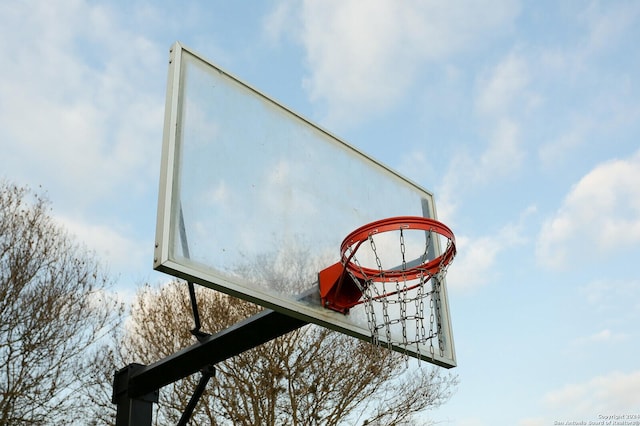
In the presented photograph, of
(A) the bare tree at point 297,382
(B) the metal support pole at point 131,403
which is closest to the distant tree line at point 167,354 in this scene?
(A) the bare tree at point 297,382

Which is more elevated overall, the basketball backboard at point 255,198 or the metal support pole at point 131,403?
the basketball backboard at point 255,198

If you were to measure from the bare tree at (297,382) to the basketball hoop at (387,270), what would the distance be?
5305 mm

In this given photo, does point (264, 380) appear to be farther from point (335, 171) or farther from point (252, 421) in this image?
point (335, 171)

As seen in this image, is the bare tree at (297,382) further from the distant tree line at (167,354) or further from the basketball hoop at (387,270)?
the basketball hoop at (387,270)

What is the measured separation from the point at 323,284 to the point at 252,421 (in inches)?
235

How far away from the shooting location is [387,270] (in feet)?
13.6

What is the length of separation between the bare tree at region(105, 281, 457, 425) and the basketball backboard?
5037mm

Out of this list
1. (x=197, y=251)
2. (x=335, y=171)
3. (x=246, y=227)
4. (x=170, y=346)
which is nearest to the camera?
(x=197, y=251)

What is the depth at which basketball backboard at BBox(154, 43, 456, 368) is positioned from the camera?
3506 mm

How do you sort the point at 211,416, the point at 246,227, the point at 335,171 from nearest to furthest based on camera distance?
1. the point at 246,227
2. the point at 335,171
3. the point at 211,416

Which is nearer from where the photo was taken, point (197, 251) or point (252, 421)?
point (197, 251)

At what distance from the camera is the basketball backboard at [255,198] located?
3.51 m

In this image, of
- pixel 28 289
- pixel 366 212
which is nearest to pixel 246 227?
pixel 366 212

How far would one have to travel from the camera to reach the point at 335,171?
471 cm
